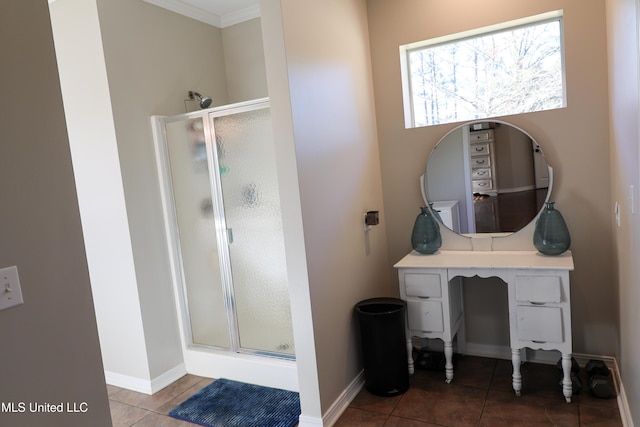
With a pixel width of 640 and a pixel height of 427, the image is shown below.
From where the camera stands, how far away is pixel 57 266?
1262mm

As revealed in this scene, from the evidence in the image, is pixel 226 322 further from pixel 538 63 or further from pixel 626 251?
pixel 538 63

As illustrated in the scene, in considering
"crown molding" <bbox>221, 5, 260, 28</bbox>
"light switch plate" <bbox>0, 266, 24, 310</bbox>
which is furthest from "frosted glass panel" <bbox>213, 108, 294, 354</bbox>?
"light switch plate" <bbox>0, 266, 24, 310</bbox>

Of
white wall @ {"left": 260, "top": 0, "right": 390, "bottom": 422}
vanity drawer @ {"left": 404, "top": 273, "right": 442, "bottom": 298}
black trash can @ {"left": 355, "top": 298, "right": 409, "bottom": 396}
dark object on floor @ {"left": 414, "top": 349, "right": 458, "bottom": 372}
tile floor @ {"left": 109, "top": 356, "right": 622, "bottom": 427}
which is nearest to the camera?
white wall @ {"left": 260, "top": 0, "right": 390, "bottom": 422}

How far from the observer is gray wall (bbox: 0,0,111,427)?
45.1 inches

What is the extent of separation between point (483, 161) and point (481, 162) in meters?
0.01

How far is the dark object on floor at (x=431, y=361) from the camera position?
9.46 feet

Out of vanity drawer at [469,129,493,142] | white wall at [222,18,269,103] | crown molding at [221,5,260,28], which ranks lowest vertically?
vanity drawer at [469,129,493,142]

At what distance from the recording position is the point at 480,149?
2.89 meters

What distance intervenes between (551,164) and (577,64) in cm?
61

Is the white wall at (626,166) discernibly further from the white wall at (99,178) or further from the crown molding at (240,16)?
the white wall at (99,178)

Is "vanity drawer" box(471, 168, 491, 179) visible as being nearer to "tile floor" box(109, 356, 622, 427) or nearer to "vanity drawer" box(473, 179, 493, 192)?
"vanity drawer" box(473, 179, 493, 192)

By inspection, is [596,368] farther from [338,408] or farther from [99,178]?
[99,178]

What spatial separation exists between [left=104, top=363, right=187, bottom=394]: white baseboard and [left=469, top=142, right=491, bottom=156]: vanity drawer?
2.61m

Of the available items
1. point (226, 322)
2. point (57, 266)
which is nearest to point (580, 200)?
point (226, 322)
